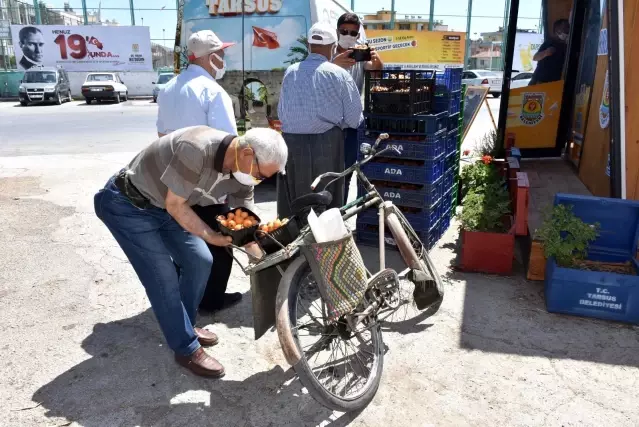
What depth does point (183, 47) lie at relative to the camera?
6.95 meters

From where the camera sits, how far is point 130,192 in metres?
2.88

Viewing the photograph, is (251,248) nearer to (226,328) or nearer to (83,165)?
(226,328)

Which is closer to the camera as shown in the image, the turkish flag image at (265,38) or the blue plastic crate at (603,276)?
the blue plastic crate at (603,276)

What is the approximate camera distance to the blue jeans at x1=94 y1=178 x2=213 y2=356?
2.95 m

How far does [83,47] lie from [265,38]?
93.3 feet

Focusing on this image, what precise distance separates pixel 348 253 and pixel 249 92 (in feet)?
15.7

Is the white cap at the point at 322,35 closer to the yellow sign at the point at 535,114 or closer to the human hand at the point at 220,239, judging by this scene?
the human hand at the point at 220,239

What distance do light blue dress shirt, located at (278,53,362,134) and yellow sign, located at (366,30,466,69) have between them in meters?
20.3

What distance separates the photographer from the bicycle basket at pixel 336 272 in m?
2.81

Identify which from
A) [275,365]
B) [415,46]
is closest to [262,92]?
[275,365]

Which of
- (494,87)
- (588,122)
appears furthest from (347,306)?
(494,87)

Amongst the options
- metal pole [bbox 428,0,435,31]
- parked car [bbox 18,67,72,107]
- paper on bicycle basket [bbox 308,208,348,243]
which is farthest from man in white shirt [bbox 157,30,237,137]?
metal pole [bbox 428,0,435,31]

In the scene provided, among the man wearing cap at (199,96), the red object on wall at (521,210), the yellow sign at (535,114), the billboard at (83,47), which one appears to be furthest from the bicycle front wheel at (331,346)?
the billboard at (83,47)

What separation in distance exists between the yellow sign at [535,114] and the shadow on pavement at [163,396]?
622 cm
